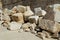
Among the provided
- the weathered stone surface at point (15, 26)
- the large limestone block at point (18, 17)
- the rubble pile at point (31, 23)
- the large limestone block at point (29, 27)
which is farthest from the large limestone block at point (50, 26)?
the large limestone block at point (18, 17)

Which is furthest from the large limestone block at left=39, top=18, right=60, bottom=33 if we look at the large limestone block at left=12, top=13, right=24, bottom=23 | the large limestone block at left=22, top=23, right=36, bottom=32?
the large limestone block at left=12, top=13, right=24, bottom=23

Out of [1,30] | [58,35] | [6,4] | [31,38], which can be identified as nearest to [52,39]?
[58,35]

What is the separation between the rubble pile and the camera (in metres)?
2.52

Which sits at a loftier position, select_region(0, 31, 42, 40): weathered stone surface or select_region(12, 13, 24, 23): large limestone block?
select_region(12, 13, 24, 23): large limestone block

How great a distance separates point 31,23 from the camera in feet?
9.62

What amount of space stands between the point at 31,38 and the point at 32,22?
0.53 m

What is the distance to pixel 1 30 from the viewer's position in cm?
273

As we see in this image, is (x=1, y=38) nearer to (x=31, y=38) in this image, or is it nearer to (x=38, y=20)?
(x=31, y=38)

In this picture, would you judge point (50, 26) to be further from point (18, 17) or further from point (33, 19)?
point (18, 17)

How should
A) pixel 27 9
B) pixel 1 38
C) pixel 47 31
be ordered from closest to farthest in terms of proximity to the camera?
pixel 1 38, pixel 47 31, pixel 27 9

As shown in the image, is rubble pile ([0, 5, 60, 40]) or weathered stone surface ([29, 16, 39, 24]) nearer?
rubble pile ([0, 5, 60, 40])

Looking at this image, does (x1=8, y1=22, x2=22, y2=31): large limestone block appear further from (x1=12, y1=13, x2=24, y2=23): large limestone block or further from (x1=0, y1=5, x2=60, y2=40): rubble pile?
(x1=12, y1=13, x2=24, y2=23): large limestone block

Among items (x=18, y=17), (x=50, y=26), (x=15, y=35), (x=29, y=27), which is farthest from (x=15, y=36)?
(x=18, y=17)

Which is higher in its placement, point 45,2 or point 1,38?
point 45,2
